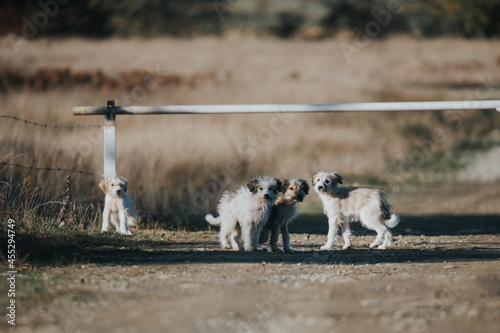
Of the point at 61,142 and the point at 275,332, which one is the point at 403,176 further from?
the point at 275,332

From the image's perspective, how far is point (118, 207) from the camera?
1150 centimetres

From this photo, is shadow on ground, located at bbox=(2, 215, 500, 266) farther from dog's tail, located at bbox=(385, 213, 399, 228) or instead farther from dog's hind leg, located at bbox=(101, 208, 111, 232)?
dog's hind leg, located at bbox=(101, 208, 111, 232)

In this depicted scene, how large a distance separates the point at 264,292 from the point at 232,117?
62.8 ft

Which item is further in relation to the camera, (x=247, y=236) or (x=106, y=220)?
(x=106, y=220)

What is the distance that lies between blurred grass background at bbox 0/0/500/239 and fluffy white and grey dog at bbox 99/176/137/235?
13.9 inches

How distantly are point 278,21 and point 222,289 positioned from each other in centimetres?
4253

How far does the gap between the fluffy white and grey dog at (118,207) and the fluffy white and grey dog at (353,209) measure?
2.72 metres

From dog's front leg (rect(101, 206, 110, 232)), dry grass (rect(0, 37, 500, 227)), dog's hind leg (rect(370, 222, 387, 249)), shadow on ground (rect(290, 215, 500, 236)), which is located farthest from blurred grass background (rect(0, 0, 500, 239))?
dog's hind leg (rect(370, 222, 387, 249))

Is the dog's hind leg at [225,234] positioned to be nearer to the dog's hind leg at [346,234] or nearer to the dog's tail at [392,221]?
the dog's hind leg at [346,234]

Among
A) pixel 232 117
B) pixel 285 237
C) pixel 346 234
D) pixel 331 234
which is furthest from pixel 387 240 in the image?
pixel 232 117

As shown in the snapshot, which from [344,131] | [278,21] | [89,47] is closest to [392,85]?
[344,131]

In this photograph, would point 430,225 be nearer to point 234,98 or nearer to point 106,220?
point 106,220

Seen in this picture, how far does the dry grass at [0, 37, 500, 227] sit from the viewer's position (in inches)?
599

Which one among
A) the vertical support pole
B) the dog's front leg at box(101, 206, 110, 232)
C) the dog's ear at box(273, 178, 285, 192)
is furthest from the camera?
the vertical support pole
